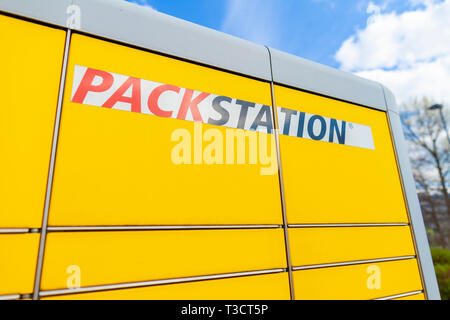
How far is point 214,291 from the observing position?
→ 136 centimetres

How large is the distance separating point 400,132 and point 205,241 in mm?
1915

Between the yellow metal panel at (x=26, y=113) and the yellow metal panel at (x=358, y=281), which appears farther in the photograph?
the yellow metal panel at (x=358, y=281)

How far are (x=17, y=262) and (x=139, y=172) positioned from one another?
0.59 meters

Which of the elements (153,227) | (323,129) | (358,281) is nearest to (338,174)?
(323,129)

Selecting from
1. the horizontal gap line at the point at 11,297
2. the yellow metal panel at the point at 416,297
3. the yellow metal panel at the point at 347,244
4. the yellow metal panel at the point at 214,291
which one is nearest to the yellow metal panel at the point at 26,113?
the horizontal gap line at the point at 11,297

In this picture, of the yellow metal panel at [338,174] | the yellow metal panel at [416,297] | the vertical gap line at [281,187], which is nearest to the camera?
the vertical gap line at [281,187]

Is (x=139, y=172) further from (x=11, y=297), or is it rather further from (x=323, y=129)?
(x=323, y=129)

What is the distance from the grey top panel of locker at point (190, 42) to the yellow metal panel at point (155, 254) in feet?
3.25

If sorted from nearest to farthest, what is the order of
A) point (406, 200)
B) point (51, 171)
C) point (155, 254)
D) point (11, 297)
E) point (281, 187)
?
point (11, 297) < point (51, 171) < point (155, 254) < point (281, 187) < point (406, 200)

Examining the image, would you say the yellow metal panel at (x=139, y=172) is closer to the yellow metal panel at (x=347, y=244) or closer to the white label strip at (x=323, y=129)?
the yellow metal panel at (x=347, y=244)

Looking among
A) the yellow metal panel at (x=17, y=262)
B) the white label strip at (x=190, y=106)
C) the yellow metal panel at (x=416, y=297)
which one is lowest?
the yellow metal panel at (x=416, y=297)

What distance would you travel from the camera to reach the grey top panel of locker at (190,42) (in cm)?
135

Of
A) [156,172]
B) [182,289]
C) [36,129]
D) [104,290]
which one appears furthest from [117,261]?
[36,129]
